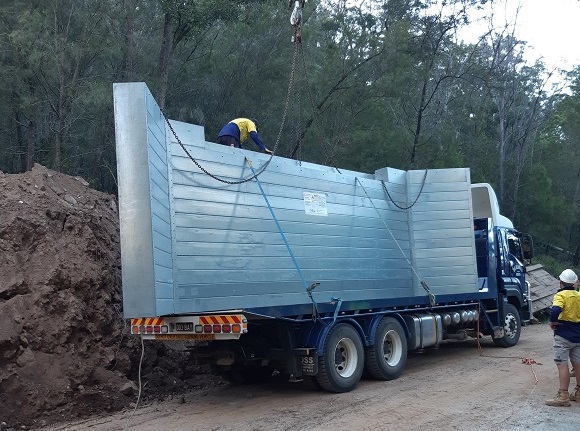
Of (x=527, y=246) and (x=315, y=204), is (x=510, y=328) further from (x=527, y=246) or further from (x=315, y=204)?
(x=315, y=204)

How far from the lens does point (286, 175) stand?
33.8ft

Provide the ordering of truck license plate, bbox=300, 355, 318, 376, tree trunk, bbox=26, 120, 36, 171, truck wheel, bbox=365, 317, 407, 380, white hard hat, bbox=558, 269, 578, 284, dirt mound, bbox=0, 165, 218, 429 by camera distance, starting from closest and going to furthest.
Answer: dirt mound, bbox=0, 165, 218, 429 → white hard hat, bbox=558, 269, 578, 284 → truck license plate, bbox=300, 355, 318, 376 → truck wheel, bbox=365, 317, 407, 380 → tree trunk, bbox=26, 120, 36, 171

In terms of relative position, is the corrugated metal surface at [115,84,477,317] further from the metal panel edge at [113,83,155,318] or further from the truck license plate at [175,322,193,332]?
the truck license plate at [175,322,193,332]

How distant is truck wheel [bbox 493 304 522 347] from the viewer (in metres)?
15.0

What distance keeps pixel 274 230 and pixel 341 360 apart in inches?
90.5

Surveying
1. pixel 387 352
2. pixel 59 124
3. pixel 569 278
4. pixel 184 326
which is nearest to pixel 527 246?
pixel 387 352

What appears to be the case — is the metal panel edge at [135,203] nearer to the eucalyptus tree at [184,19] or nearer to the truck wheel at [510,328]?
the truck wheel at [510,328]

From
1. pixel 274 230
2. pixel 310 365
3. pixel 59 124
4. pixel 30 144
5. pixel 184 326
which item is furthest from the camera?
pixel 30 144

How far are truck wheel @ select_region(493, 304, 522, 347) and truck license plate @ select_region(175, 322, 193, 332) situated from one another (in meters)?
9.00

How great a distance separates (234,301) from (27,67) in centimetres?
1027

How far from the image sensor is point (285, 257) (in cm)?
992

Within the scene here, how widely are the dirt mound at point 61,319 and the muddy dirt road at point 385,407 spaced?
49cm

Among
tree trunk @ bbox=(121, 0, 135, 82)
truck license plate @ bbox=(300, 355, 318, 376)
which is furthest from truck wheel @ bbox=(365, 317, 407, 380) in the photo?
tree trunk @ bbox=(121, 0, 135, 82)

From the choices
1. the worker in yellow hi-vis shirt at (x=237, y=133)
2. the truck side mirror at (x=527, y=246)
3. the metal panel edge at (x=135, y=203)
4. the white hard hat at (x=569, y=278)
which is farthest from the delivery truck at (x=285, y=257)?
the white hard hat at (x=569, y=278)
